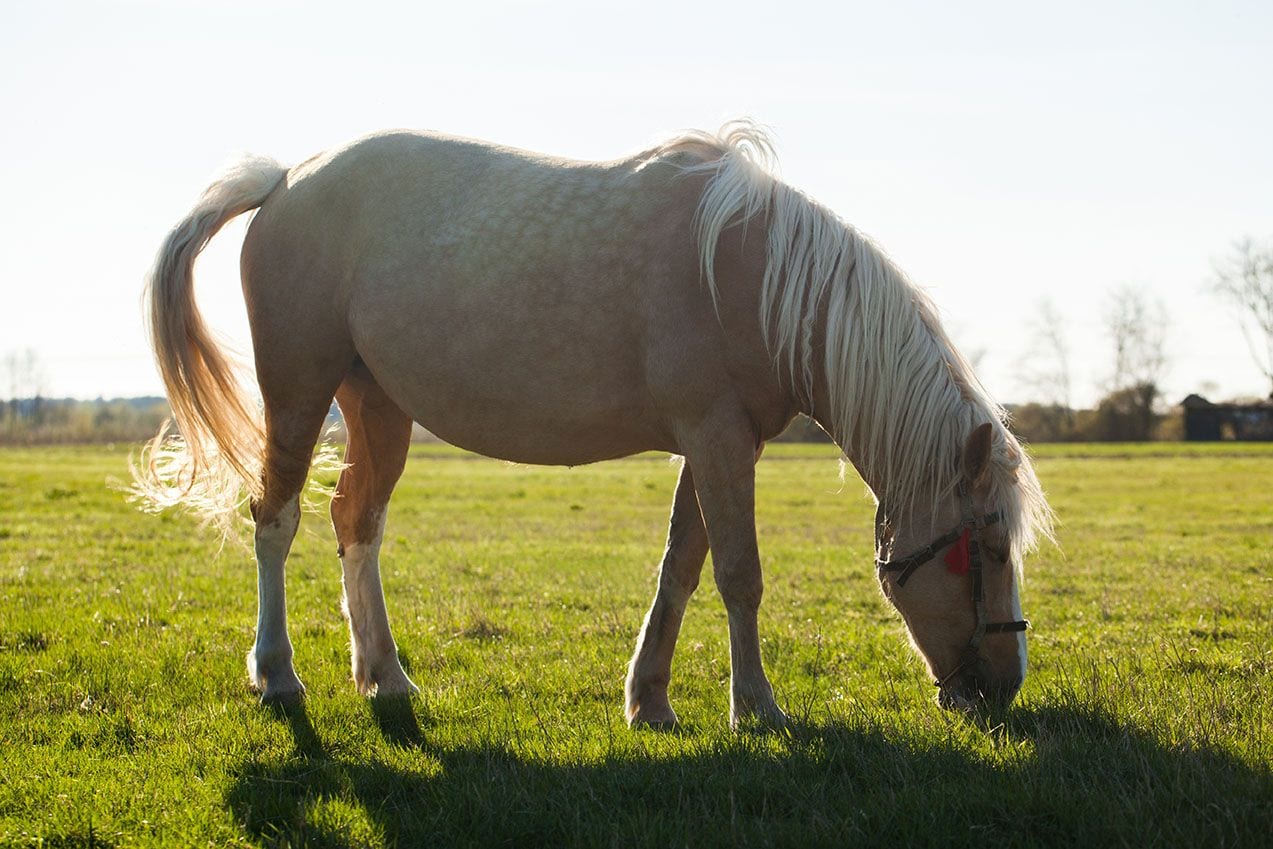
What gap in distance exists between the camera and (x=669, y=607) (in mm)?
4750

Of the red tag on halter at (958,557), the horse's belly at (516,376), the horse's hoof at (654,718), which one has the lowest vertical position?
the horse's hoof at (654,718)

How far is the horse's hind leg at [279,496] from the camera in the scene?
206 inches

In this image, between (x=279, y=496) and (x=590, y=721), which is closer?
(x=590, y=721)

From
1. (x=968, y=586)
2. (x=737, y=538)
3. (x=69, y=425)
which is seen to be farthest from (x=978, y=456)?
(x=69, y=425)

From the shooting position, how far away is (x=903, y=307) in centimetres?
431

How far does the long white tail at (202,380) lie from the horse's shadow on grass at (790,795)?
2.27 m

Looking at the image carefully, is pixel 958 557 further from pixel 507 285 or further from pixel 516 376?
pixel 507 285

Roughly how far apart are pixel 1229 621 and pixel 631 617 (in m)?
4.03

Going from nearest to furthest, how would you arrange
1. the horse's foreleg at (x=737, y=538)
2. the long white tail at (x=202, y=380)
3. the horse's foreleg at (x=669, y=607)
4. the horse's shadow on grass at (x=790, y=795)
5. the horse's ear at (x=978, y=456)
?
the horse's shadow on grass at (x=790, y=795) → the horse's ear at (x=978, y=456) → the horse's foreleg at (x=737, y=538) → the horse's foreleg at (x=669, y=607) → the long white tail at (x=202, y=380)

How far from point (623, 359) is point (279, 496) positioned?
6.94ft

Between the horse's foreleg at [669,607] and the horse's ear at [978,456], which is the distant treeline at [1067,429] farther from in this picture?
the horse's ear at [978,456]

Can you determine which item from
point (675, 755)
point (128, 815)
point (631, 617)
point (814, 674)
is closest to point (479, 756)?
point (675, 755)

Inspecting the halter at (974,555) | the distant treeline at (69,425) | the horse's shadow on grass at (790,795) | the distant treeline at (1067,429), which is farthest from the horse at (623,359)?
the distant treeline at (1067,429)

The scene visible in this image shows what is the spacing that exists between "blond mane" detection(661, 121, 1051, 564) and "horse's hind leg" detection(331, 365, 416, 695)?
228cm
